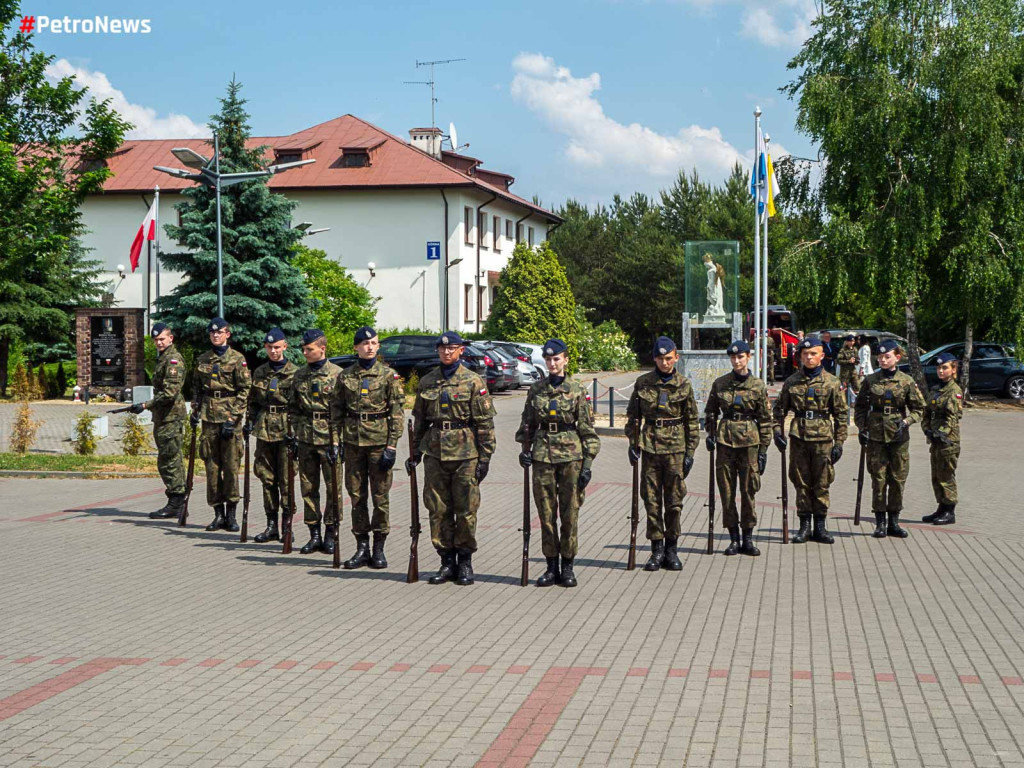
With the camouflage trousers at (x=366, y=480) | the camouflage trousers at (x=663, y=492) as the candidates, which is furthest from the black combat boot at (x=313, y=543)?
the camouflage trousers at (x=663, y=492)

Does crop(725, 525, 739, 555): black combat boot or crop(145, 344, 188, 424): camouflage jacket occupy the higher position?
crop(145, 344, 188, 424): camouflage jacket

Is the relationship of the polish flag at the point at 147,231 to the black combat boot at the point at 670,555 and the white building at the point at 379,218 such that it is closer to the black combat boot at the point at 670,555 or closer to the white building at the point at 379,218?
the white building at the point at 379,218

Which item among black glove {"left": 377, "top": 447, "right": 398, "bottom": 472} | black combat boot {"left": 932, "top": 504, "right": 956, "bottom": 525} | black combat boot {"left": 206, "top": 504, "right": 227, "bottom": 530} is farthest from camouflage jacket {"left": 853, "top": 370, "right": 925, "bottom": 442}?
black combat boot {"left": 206, "top": 504, "right": 227, "bottom": 530}

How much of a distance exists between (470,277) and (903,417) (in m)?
37.7

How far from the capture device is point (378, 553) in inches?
366

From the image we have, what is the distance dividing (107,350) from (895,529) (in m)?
22.3

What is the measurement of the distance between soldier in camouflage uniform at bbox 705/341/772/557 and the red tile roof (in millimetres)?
35308

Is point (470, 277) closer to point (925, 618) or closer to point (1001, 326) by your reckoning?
point (1001, 326)

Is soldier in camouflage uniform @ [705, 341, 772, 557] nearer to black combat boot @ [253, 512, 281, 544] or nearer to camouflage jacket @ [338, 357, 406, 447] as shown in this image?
camouflage jacket @ [338, 357, 406, 447]

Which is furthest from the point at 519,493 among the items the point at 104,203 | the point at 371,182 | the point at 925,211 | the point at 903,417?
the point at 104,203

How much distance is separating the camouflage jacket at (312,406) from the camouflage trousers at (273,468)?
1.39ft

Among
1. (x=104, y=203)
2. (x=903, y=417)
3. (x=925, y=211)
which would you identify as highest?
(x=104, y=203)

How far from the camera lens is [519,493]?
13883 millimetres

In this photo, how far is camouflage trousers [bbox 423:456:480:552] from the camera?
850 centimetres
